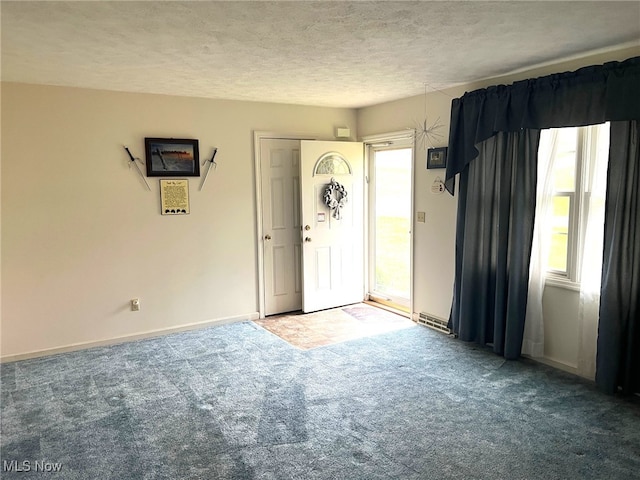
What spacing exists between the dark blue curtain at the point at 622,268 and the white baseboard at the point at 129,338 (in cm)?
335

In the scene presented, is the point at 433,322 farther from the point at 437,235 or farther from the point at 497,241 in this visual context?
the point at 497,241

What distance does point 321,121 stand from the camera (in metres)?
5.39

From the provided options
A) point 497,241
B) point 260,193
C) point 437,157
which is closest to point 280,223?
point 260,193

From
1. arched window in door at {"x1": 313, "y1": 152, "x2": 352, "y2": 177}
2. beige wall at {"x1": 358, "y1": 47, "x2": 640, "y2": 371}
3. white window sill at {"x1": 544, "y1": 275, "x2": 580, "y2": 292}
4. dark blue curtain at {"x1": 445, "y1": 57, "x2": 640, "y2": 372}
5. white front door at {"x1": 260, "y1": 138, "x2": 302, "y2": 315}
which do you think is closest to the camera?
dark blue curtain at {"x1": 445, "y1": 57, "x2": 640, "y2": 372}

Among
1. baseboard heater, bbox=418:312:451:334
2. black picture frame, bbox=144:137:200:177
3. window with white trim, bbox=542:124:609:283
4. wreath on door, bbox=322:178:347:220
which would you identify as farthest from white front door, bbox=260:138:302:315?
window with white trim, bbox=542:124:609:283

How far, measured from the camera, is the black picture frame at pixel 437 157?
444cm

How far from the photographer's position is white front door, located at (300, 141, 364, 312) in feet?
17.1

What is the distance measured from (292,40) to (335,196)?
2.68 m

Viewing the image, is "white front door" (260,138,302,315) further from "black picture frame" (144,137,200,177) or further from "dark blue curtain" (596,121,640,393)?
"dark blue curtain" (596,121,640,393)

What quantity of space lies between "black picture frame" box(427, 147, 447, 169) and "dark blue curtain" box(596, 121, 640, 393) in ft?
5.11

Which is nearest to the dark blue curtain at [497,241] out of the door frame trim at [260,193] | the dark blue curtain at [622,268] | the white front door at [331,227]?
the dark blue curtain at [622,268]

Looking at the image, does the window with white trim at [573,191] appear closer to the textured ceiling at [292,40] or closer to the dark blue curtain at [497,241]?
the dark blue curtain at [497,241]

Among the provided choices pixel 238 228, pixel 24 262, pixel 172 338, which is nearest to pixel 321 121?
pixel 238 228

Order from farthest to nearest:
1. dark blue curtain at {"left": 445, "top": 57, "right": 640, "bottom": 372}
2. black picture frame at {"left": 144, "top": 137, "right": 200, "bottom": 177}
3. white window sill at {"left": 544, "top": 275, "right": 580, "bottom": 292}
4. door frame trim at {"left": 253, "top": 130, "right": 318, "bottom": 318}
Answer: door frame trim at {"left": 253, "top": 130, "right": 318, "bottom": 318}, black picture frame at {"left": 144, "top": 137, "right": 200, "bottom": 177}, white window sill at {"left": 544, "top": 275, "right": 580, "bottom": 292}, dark blue curtain at {"left": 445, "top": 57, "right": 640, "bottom": 372}
